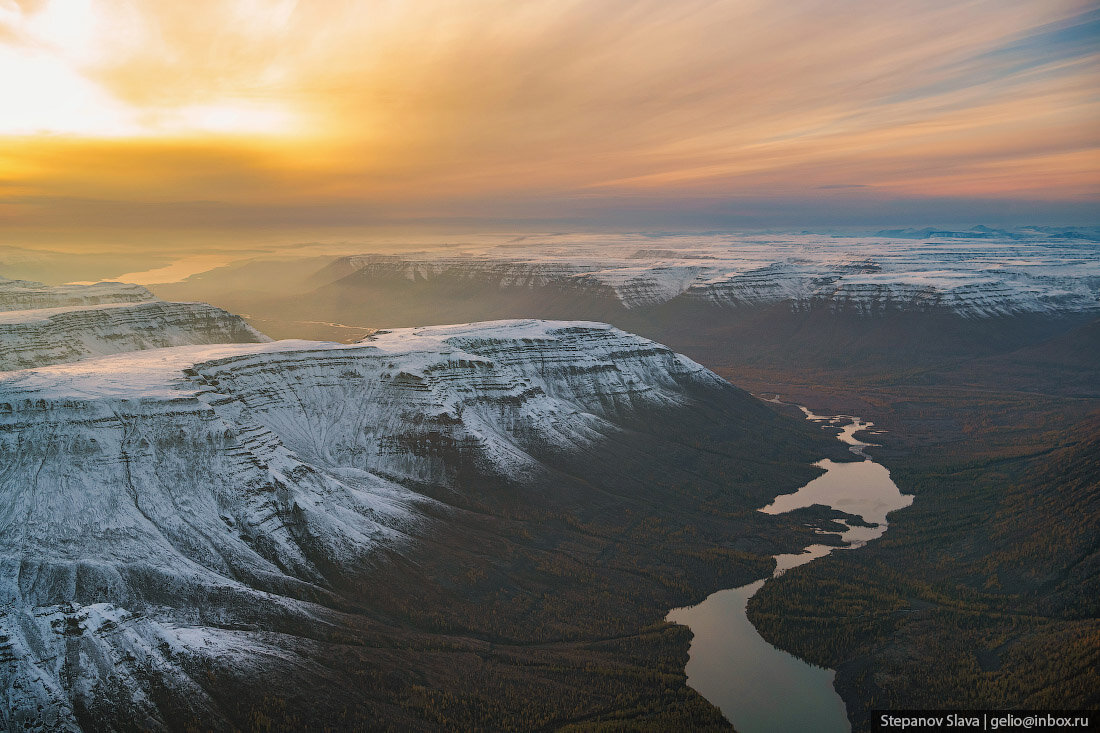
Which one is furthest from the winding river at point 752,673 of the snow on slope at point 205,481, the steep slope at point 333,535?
the snow on slope at point 205,481

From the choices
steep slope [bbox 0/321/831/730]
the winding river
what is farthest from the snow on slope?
the winding river

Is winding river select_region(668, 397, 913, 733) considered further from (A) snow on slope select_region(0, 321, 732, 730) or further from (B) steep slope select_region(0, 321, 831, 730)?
(A) snow on slope select_region(0, 321, 732, 730)

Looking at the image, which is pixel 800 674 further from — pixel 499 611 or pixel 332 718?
pixel 332 718

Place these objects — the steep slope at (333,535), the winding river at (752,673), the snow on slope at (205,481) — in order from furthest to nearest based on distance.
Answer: the winding river at (752,673), the steep slope at (333,535), the snow on slope at (205,481)

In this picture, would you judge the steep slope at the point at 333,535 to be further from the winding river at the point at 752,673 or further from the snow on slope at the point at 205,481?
Result: the winding river at the point at 752,673

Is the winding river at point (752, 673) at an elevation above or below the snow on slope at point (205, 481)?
below

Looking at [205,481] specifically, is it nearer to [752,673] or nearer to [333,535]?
[333,535]

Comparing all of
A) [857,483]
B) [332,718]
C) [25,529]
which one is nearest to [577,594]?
[332,718]
